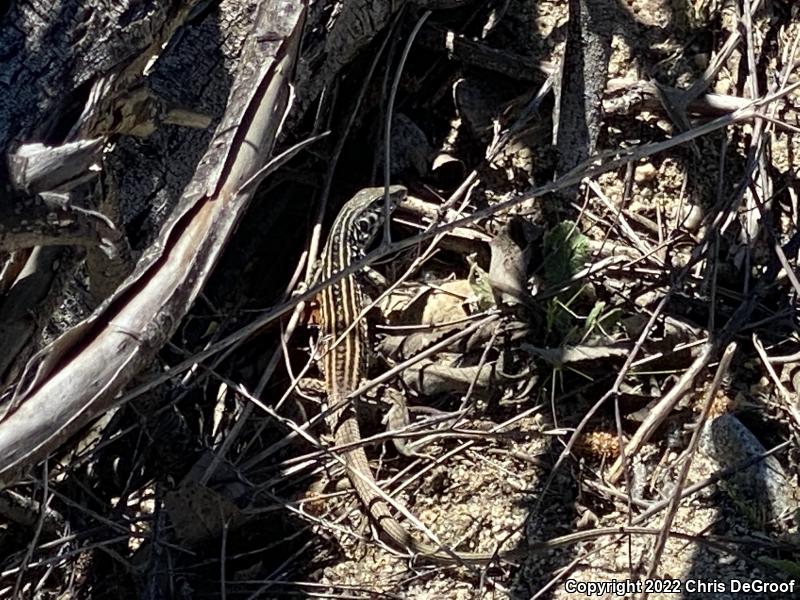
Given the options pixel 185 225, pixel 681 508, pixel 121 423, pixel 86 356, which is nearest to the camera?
pixel 86 356

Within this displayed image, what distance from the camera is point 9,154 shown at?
170cm

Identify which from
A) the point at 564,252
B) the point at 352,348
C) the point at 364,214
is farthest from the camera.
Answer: the point at 364,214

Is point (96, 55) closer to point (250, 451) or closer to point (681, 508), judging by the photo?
point (250, 451)

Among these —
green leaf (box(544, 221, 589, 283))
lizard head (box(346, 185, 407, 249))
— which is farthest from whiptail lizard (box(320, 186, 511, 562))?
green leaf (box(544, 221, 589, 283))

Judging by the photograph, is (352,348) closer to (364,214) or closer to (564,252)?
(364,214)

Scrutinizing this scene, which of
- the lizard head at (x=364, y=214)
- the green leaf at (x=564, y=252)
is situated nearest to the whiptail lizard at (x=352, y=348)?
the lizard head at (x=364, y=214)

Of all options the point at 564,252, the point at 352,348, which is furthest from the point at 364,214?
the point at 564,252

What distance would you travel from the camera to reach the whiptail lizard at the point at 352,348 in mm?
2467

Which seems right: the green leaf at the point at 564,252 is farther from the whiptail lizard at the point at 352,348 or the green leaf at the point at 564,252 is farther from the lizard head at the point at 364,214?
the lizard head at the point at 364,214

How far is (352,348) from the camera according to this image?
290 cm

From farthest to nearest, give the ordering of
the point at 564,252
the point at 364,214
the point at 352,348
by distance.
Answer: the point at 364,214 < the point at 352,348 < the point at 564,252

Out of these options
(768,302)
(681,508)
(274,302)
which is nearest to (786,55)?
(768,302)

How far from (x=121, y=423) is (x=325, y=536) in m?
0.63

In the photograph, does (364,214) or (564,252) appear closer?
(564,252)
